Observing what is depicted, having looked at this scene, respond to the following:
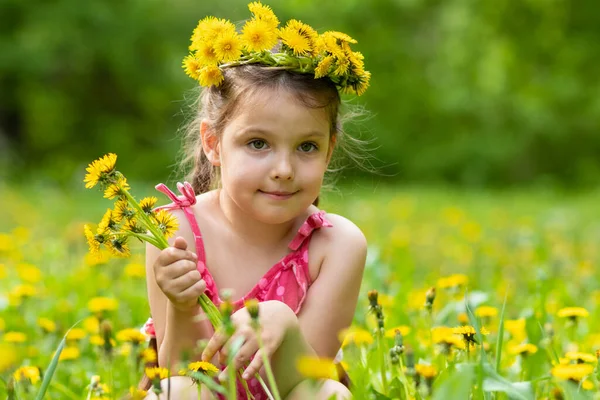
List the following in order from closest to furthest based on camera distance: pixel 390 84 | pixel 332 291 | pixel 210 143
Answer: pixel 332 291
pixel 210 143
pixel 390 84

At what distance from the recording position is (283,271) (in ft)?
5.97

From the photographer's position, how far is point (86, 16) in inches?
452

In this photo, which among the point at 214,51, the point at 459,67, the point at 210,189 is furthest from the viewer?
the point at 459,67

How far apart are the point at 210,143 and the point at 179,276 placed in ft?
1.46

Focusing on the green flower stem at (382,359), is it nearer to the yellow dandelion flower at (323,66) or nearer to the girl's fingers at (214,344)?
the girl's fingers at (214,344)

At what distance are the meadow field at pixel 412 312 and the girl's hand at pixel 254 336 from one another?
175mm

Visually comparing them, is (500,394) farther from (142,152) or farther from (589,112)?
(589,112)

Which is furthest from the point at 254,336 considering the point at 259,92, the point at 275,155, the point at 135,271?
the point at 135,271

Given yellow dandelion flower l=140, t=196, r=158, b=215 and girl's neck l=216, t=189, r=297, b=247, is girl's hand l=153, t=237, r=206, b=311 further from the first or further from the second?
girl's neck l=216, t=189, r=297, b=247

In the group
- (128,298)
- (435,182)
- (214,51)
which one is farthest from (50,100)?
(214,51)

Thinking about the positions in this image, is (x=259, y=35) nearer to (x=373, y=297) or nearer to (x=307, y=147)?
(x=307, y=147)

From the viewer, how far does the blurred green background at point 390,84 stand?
12.0 metres

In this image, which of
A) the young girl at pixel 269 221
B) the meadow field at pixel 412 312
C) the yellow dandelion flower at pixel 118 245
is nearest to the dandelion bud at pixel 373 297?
the meadow field at pixel 412 312

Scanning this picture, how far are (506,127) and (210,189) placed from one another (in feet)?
44.3
